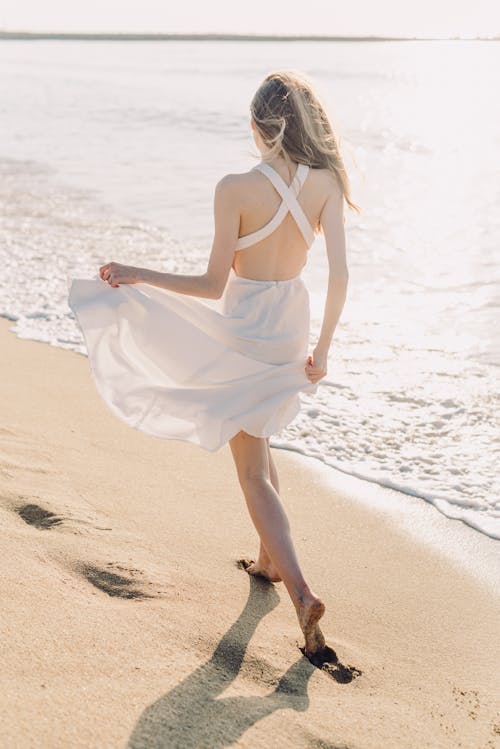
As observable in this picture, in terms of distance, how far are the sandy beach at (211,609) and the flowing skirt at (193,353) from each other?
0.59 metres

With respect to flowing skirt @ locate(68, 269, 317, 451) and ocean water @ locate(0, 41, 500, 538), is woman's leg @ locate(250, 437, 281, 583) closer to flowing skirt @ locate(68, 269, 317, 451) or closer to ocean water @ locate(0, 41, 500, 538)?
flowing skirt @ locate(68, 269, 317, 451)

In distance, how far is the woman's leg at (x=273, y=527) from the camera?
2852 millimetres

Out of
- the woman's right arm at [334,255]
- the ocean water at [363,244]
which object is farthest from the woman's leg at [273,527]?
the ocean water at [363,244]

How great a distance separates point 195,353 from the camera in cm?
311

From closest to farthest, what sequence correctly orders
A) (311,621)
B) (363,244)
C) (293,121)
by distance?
(311,621) < (293,121) < (363,244)

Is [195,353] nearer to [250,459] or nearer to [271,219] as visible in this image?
[250,459]

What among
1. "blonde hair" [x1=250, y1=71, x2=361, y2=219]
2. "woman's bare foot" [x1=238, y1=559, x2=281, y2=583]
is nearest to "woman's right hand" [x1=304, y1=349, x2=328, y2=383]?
"blonde hair" [x1=250, y1=71, x2=361, y2=219]

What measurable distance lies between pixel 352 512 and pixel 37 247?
6220 millimetres

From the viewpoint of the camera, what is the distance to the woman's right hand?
3.15 meters

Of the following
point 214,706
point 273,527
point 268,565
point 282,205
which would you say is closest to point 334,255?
point 282,205

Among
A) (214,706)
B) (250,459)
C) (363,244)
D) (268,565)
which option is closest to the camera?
(214,706)

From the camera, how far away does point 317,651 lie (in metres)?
2.91

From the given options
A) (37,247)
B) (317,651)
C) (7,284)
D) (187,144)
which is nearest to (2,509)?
(317,651)

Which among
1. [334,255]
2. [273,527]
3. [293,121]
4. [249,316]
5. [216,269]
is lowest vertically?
[273,527]
